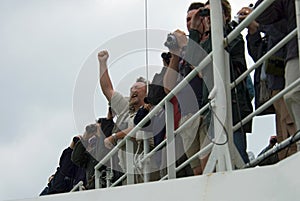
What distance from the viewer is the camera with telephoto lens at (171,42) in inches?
226

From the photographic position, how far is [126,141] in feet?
21.0

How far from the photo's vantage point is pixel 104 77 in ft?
24.1

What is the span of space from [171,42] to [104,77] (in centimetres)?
172

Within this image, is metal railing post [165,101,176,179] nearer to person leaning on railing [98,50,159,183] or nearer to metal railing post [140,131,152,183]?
metal railing post [140,131,152,183]

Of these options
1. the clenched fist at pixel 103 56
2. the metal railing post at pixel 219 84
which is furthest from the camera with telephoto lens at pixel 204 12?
the clenched fist at pixel 103 56

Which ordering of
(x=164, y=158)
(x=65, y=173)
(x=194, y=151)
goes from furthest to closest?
(x=65, y=173)
(x=164, y=158)
(x=194, y=151)

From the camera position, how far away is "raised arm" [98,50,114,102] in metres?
7.30

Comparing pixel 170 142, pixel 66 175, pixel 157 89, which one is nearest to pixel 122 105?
pixel 157 89

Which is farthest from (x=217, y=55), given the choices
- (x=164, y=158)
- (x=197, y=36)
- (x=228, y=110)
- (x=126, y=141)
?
(x=126, y=141)

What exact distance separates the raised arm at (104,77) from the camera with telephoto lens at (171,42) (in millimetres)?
1622

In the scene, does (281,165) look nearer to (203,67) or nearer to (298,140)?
(298,140)

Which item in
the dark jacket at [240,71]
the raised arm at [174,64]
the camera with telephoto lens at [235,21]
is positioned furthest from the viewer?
the raised arm at [174,64]

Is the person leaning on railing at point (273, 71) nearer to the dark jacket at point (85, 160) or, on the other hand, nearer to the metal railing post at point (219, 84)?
the metal railing post at point (219, 84)

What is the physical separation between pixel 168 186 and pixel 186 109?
184cm
